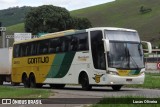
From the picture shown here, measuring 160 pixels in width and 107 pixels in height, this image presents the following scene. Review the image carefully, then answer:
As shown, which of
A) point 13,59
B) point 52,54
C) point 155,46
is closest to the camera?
point 52,54

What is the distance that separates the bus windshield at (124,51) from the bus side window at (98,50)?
0.44 meters

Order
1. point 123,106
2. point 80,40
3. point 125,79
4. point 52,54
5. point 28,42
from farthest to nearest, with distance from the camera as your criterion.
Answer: point 28,42
point 52,54
point 80,40
point 125,79
point 123,106

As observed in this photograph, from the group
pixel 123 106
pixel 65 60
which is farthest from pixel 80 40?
pixel 123 106

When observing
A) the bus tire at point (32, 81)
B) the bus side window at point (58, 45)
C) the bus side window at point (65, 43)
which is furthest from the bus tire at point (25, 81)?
the bus side window at point (65, 43)

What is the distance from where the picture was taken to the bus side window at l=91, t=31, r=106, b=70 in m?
26.0

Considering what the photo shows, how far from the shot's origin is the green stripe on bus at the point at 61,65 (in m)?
28.9

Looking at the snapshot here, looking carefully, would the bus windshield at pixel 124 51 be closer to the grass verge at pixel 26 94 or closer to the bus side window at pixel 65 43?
the bus side window at pixel 65 43

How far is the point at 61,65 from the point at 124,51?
16.9 ft

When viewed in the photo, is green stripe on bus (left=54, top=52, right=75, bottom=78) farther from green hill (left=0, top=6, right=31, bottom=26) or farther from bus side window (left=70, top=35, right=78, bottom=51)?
green hill (left=0, top=6, right=31, bottom=26)

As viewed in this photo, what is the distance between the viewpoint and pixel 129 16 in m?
141

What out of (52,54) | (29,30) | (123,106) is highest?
(29,30)

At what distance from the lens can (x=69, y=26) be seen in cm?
10831

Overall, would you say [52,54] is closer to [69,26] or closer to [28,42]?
[28,42]

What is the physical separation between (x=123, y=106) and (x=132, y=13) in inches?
5249
